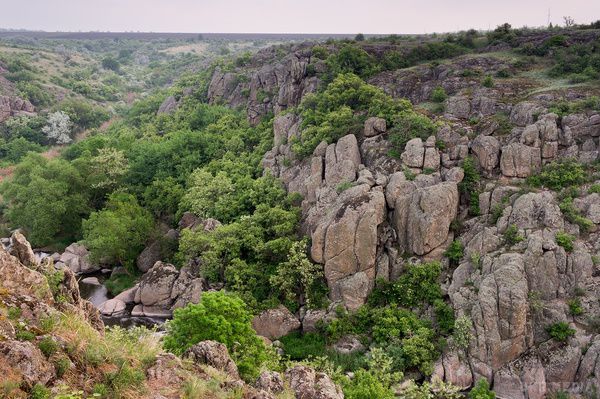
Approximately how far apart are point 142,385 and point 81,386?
1550 mm

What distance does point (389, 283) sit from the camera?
36719 mm

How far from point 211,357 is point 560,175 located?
3322 centimetres

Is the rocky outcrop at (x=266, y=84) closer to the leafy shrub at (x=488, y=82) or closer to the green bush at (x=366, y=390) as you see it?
the leafy shrub at (x=488, y=82)

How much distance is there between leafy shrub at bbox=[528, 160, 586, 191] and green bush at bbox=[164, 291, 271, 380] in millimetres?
26389

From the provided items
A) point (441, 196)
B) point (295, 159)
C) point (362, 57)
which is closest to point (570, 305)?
point (441, 196)

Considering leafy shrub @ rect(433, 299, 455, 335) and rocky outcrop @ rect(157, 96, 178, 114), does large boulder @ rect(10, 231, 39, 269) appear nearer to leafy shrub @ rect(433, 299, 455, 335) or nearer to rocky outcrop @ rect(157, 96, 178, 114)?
leafy shrub @ rect(433, 299, 455, 335)

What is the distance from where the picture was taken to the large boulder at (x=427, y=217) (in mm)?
37156

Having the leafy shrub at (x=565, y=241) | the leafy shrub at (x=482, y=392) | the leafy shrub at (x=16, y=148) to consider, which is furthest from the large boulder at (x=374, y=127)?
the leafy shrub at (x=16, y=148)

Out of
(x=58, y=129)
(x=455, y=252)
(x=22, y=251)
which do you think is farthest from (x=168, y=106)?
(x=22, y=251)

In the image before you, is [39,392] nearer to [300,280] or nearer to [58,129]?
[300,280]

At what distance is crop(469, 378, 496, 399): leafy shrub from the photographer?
28445 mm

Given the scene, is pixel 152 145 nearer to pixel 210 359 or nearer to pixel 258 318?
pixel 258 318

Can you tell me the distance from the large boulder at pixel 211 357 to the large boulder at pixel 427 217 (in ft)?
78.2

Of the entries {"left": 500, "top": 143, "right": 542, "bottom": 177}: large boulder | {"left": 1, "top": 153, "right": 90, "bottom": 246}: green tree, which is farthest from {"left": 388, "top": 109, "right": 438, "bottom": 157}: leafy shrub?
{"left": 1, "top": 153, "right": 90, "bottom": 246}: green tree
